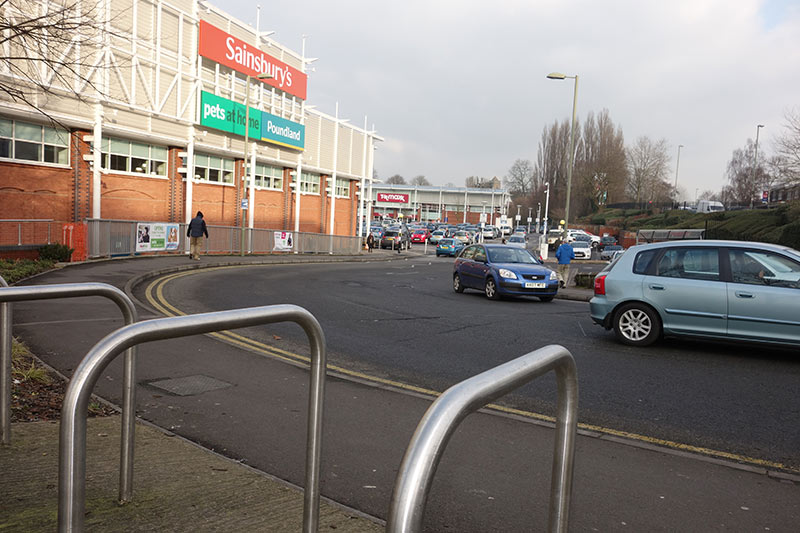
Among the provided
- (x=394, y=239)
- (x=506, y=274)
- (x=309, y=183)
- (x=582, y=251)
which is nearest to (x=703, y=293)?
(x=506, y=274)

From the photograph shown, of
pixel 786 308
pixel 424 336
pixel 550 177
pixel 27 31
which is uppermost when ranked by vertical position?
pixel 550 177

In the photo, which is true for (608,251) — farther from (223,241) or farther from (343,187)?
(223,241)

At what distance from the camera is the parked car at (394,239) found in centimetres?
5634

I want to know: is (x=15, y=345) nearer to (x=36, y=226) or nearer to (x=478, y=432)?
(x=478, y=432)

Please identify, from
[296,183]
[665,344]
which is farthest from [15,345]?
[296,183]

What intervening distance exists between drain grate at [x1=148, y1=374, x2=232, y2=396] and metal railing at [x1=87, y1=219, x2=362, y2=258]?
17559 mm

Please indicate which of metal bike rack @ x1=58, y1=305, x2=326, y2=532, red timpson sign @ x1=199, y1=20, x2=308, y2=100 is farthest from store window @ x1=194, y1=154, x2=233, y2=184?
metal bike rack @ x1=58, y1=305, x2=326, y2=532

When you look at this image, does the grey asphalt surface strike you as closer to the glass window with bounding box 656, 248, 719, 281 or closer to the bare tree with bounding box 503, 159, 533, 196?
the glass window with bounding box 656, 248, 719, 281

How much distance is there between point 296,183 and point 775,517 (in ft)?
131

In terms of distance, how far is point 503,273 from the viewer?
1734 cm

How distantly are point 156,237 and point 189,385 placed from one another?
21.8 meters

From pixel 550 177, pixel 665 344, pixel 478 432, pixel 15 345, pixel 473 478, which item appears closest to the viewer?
pixel 473 478

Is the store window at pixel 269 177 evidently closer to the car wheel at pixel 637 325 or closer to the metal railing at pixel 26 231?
the metal railing at pixel 26 231

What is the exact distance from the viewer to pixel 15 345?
7219 mm
